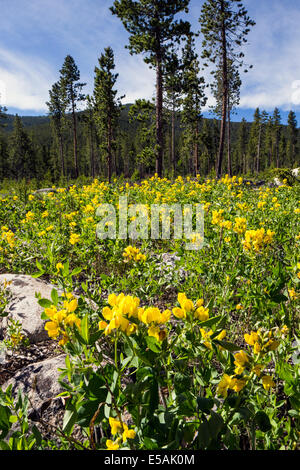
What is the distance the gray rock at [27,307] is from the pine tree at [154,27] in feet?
38.3

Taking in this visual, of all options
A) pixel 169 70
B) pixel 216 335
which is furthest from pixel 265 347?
pixel 169 70

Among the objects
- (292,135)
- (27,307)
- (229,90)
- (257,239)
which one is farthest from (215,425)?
(292,135)

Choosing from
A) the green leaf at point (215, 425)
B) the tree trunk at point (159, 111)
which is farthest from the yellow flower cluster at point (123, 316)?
the tree trunk at point (159, 111)

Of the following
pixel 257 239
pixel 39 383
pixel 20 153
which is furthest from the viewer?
pixel 20 153

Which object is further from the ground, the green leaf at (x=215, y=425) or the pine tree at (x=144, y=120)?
the pine tree at (x=144, y=120)

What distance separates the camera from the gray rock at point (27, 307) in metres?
2.53

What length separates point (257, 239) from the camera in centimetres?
208

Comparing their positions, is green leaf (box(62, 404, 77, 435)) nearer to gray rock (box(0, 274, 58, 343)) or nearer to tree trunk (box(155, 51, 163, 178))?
gray rock (box(0, 274, 58, 343))

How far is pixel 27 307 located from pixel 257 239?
2.35m

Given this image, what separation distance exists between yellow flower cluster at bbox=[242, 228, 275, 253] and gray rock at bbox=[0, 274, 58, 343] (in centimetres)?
179

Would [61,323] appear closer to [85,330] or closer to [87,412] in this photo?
[85,330]

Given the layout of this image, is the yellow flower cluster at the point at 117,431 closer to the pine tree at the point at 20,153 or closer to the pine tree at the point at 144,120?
the pine tree at the point at 144,120

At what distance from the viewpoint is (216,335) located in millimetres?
1029
